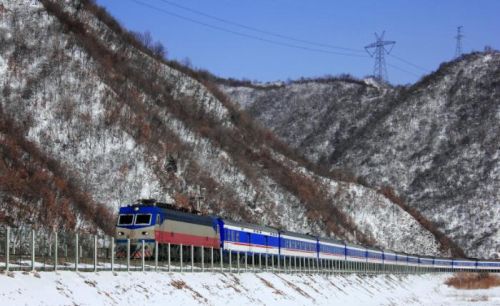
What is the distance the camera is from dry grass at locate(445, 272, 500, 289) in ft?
301

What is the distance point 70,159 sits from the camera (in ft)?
253

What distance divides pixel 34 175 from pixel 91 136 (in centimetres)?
1224

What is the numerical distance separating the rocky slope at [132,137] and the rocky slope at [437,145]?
2353 centimetres

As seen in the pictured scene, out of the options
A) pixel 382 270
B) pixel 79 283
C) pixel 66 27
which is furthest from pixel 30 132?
pixel 79 283

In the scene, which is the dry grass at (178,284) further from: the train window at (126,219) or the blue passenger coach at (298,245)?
the blue passenger coach at (298,245)

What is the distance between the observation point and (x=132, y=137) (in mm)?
82750

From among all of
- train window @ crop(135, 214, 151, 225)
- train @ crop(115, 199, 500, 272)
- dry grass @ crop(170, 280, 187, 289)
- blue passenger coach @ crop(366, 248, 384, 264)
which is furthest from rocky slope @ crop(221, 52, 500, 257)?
dry grass @ crop(170, 280, 187, 289)

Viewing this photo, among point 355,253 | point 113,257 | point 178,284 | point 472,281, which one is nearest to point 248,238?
point 178,284

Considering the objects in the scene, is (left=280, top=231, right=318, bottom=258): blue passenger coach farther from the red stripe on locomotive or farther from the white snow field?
the red stripe on locomotive

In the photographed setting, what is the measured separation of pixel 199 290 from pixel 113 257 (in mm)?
5609

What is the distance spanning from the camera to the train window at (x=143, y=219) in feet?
147

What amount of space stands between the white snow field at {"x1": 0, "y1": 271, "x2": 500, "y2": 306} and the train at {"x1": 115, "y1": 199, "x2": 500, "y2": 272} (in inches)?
110

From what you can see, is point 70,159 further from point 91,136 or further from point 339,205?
point 339,205

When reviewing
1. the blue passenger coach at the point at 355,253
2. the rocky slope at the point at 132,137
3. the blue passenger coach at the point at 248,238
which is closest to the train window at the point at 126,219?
the blue passenger coach at the point at 248,238
